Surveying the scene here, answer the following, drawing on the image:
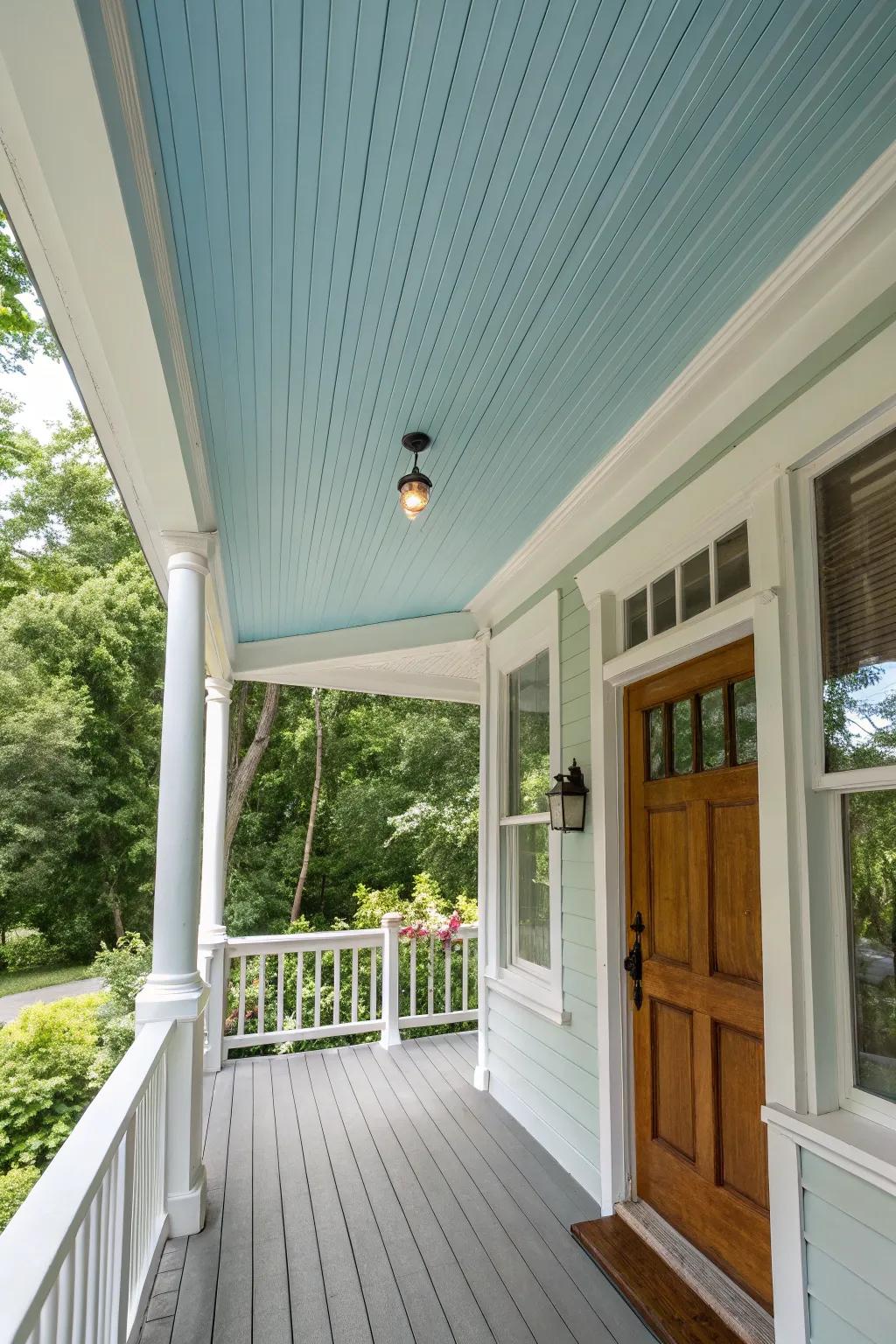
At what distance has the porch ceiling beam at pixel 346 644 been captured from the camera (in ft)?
17.0

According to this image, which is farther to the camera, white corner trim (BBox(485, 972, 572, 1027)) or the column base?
white corner trim (BBox(485, 972, 572, 1027))

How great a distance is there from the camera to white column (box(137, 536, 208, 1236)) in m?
2.82

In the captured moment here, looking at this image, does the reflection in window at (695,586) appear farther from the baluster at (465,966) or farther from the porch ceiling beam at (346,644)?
the baluster at (465,966)

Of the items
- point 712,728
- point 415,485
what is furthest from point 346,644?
point 712,728

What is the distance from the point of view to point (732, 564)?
8.11 feet

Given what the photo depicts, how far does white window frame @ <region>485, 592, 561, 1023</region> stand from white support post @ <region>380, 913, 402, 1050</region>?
3.92ft

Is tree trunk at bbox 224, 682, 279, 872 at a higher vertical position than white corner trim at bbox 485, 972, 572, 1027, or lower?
higher

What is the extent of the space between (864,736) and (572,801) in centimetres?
158

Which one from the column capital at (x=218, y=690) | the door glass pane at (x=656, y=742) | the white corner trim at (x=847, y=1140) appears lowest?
the white corner trim at (x=847, y=1140)

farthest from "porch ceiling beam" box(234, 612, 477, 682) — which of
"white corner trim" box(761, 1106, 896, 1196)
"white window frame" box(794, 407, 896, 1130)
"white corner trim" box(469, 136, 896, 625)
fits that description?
"white corner trim" box(761, 1106, 896, 1196)

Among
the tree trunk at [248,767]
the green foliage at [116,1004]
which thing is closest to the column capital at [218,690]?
the green foliage at [116,1004]

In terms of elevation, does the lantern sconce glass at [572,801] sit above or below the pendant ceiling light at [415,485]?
below

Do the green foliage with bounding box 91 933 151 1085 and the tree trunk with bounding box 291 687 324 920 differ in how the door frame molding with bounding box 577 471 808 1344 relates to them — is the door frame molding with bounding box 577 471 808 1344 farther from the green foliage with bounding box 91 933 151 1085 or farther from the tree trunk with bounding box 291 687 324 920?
the tree trunk with bounding box 291 687 324 920

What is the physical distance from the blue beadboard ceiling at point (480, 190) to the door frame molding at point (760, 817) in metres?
0.56
